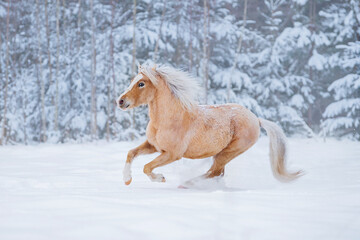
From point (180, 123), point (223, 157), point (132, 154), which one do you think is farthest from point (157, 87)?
point (223, 157)

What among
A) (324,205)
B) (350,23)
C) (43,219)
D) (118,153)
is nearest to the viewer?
(43,219)

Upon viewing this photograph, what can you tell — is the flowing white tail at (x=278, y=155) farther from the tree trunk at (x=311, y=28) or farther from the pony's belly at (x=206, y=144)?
the tree trunk at (x=311, y=28)

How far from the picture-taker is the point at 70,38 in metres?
15.1

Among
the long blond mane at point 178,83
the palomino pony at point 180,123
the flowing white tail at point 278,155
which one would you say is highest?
the long blond mane at point 178,83

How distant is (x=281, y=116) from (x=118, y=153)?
8.24m

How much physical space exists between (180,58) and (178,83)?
33.0 ft

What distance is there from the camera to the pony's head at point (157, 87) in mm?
3466

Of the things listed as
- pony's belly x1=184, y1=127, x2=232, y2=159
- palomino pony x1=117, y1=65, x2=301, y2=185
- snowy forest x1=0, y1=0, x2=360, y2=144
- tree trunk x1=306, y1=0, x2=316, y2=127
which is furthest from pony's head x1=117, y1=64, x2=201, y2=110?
tree trunk x1=306, y1=0, x2=316, y2=127

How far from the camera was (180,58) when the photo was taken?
13.5 metres

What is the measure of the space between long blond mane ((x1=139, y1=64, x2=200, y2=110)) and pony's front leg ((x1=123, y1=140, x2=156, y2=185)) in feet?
1.86

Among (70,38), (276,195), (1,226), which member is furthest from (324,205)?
(70,38)

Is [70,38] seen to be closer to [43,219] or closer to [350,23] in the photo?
[350,23]

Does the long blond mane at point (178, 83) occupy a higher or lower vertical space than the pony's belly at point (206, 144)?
higher

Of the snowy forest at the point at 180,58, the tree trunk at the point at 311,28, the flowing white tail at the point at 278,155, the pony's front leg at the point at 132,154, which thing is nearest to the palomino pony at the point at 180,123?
the pony's front leg at the point at 132,154
